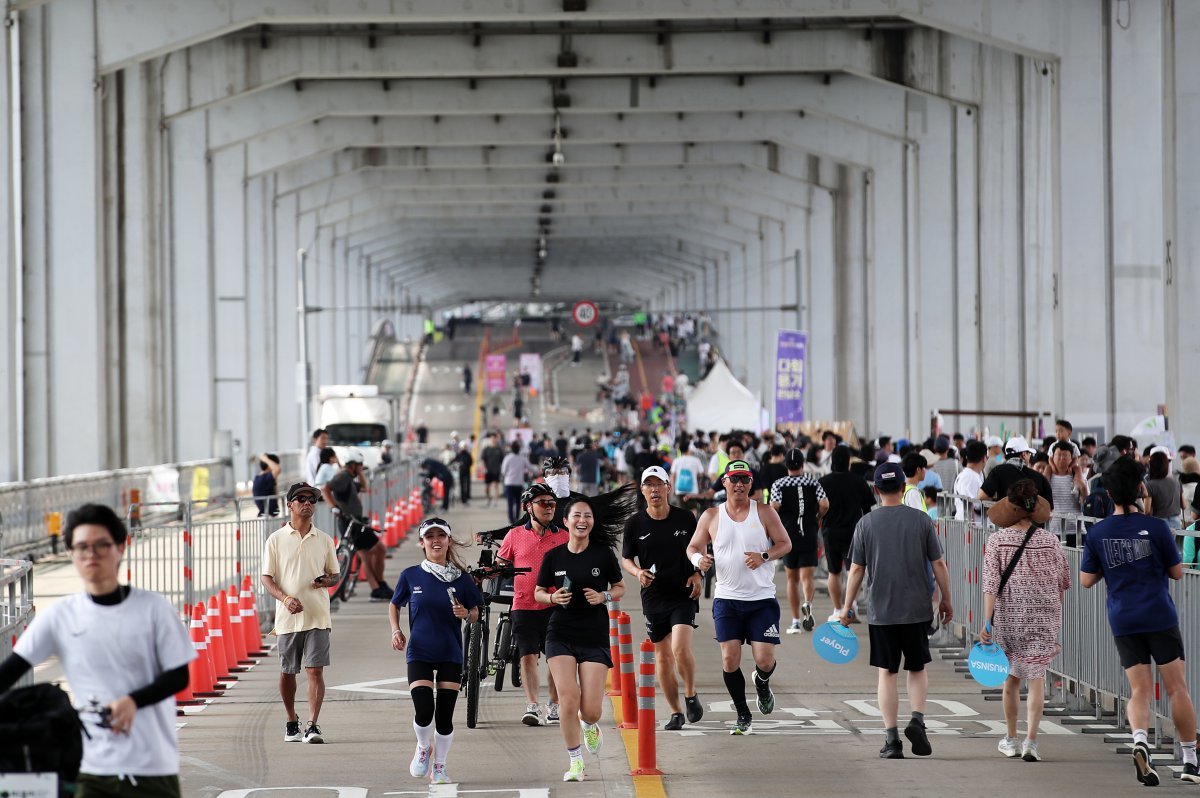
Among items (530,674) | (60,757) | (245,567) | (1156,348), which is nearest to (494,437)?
(1156,348)

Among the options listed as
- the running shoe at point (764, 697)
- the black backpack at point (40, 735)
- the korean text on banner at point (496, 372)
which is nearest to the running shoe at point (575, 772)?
the running shoe at point (764, 697)

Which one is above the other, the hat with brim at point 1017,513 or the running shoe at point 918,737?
the hat with brim at point 1017,513

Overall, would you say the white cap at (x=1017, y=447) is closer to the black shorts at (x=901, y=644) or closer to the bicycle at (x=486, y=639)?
the bicycle at (x=486, y=639)

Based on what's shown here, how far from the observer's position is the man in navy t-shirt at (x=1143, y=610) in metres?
10.0

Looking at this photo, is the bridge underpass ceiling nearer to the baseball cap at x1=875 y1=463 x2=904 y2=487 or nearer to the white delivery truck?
the white delivery truck

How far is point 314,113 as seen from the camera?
43.2 meters

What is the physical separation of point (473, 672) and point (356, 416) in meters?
43.2

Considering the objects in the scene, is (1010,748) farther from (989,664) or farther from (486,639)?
(486,639)

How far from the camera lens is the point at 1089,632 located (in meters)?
12.3

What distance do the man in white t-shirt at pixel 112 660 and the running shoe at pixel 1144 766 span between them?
6000 mm

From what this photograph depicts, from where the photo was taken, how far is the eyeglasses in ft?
20.0

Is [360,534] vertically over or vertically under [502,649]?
over

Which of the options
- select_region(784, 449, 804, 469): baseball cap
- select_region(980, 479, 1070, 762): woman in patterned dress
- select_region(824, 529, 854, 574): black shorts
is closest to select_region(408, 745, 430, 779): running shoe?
select_region(980, 479, 1070, 762): woman in patterned dress

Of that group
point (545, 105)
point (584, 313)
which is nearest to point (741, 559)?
point (545, 105)
